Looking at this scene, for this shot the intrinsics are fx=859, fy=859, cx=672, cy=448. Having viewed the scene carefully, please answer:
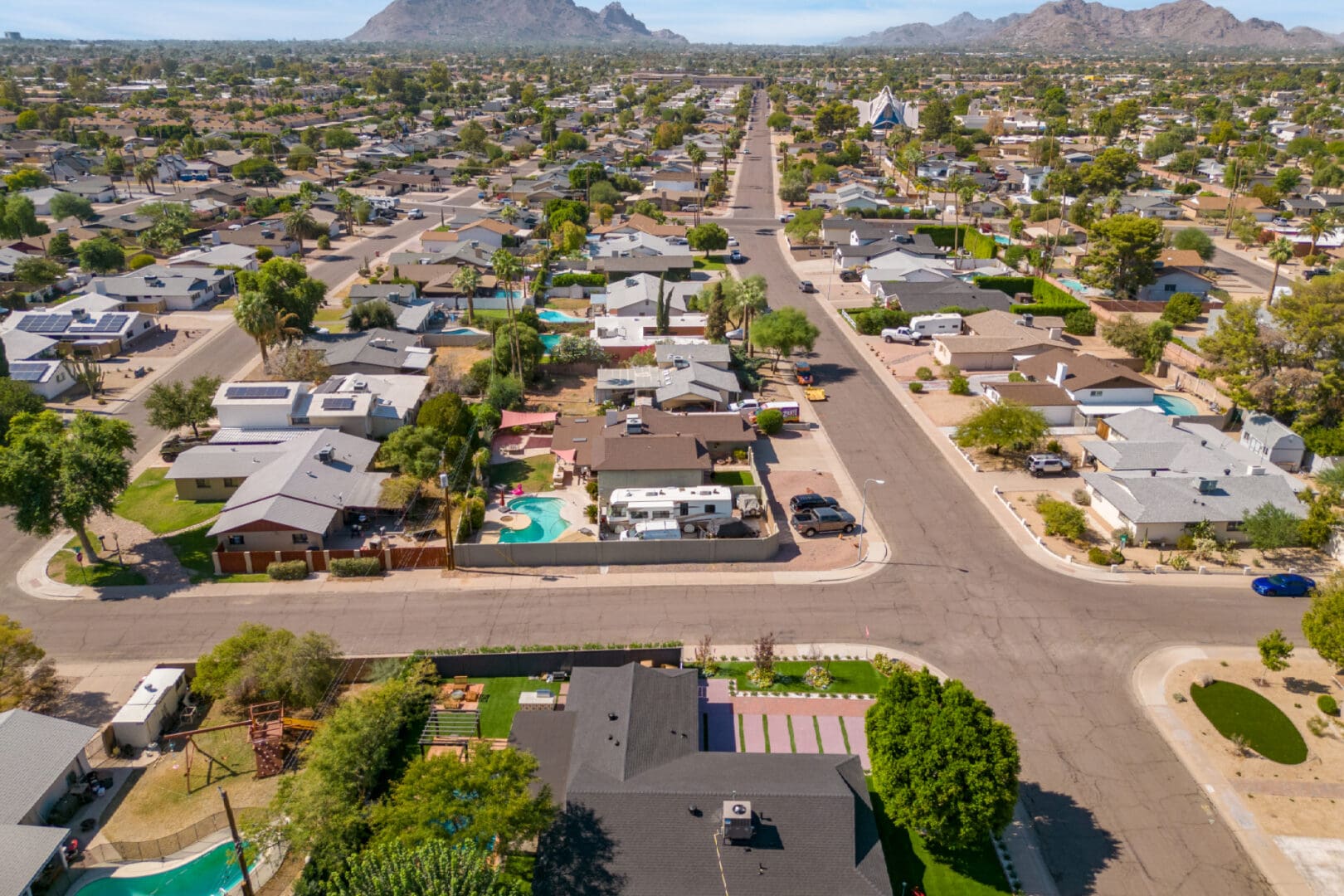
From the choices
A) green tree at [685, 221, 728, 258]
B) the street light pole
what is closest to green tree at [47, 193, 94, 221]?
green tree at [685, 221, 728, 258]

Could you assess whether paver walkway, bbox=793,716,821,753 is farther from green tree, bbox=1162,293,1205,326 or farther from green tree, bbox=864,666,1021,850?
green tree, bbox=1162,293,1205,326

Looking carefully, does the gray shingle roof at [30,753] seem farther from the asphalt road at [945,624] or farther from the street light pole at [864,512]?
the street light pole at [864,512]

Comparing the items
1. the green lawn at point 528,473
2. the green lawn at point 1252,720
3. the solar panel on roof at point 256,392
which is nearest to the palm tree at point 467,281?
the solar panel on roof at point 256,392

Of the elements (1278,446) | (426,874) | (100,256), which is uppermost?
(100,256)

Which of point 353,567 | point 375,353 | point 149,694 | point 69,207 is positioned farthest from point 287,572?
point 69,207

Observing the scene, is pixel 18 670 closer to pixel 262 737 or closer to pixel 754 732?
pixel 262 737

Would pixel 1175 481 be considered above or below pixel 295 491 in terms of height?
below

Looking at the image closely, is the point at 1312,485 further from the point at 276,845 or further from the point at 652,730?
the point at 276,845
